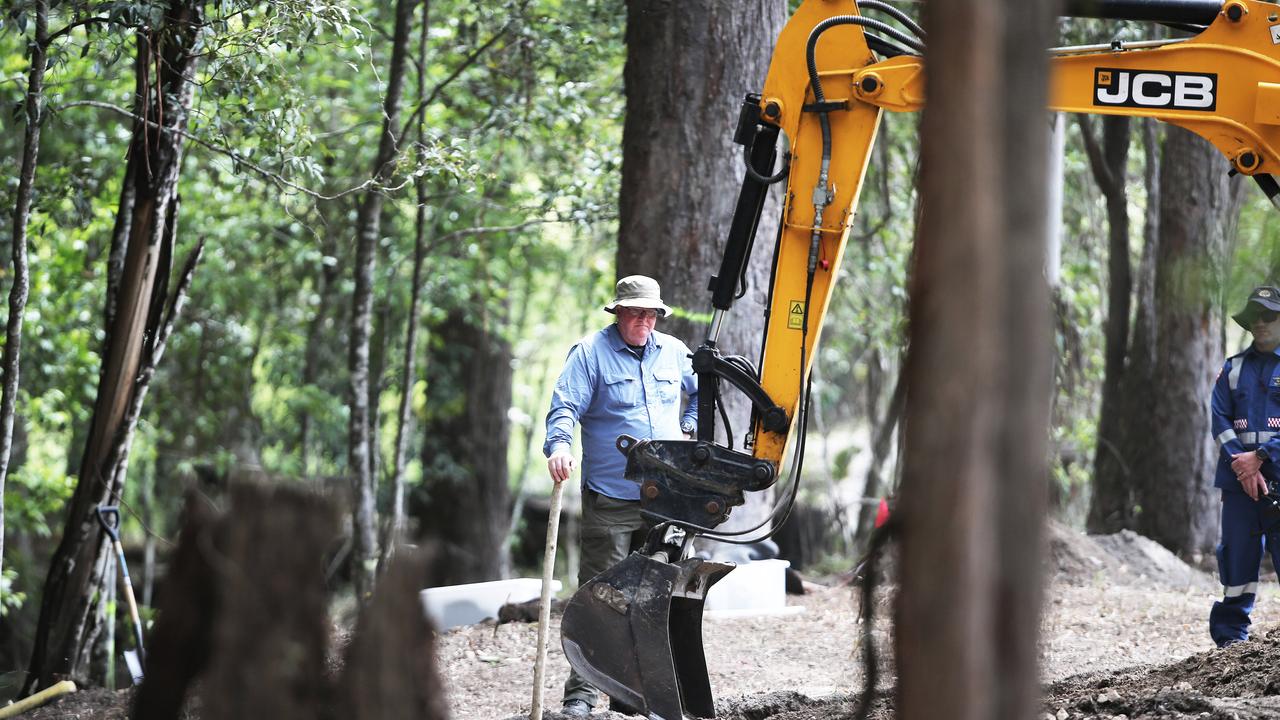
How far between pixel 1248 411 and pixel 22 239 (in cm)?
654

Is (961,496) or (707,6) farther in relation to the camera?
(707,6)

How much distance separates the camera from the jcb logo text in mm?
5148

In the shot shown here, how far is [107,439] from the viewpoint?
7.02m

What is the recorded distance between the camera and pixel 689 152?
8.17m

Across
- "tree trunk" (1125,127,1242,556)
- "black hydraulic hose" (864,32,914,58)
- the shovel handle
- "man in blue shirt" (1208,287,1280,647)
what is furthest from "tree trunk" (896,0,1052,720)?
"tree trunk" (1125,127,1242,556)

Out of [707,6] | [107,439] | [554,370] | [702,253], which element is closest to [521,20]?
[707,6]

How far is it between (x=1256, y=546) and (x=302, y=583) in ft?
17.8

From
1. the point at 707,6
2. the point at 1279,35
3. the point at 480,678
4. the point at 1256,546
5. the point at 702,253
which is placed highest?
the point at 707,6

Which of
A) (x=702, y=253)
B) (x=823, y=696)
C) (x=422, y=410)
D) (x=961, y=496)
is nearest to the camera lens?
(x=961, y=496)

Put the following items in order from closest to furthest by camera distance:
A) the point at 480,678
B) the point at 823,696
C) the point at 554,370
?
the point at 823,696 < the point at 480,678 < the point at 554,370

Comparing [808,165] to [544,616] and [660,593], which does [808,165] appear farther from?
[544,616]

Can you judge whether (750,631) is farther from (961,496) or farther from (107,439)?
Answer: (961,496)

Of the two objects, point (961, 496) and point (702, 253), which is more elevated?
point (702, 253)

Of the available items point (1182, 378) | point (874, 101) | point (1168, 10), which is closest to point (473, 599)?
point (874, 101)
